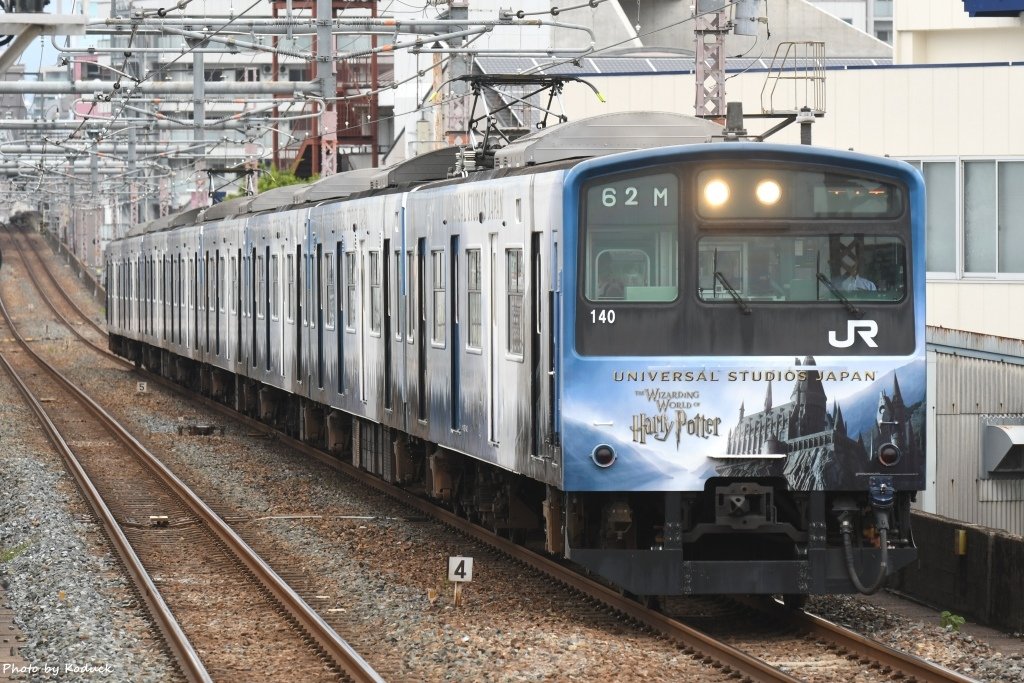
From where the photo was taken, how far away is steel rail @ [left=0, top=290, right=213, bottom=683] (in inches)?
349

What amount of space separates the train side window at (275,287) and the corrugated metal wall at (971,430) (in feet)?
27.3

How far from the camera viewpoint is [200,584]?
1161 centimetres

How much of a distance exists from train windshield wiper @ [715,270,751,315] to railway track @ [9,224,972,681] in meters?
1.63

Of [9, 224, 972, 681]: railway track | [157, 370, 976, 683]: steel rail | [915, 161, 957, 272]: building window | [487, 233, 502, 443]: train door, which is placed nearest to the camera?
[157, 370, 976, 683]: steel rail

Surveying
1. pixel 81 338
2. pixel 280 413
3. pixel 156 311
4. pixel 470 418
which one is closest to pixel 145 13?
pixel 280 413

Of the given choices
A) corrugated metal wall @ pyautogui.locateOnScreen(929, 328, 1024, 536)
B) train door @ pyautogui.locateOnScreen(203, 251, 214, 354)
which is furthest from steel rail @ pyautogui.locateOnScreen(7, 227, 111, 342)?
corrugated metal wall @ pyautogui.locateOnScreen(929, 328, 1024, 536)

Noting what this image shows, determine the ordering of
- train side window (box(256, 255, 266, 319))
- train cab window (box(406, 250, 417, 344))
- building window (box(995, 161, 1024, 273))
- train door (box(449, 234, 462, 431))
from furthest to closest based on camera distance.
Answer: building window (box(995, 161, 1024, 273))
train side window (box(256, 255, 266, 319))
train cab window (box(406, 250, 417, 344))
train door (box(449, 234, 462, 431))

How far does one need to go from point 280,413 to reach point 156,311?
11028mm

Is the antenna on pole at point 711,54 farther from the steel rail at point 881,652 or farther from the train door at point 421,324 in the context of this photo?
the steel rail at point 881,652

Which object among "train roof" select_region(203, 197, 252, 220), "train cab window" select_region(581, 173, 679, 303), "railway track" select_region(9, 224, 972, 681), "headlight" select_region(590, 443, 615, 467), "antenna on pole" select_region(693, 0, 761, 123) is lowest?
"railway track" select_region(9, 224, 972, 681)

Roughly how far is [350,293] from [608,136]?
5788 mm

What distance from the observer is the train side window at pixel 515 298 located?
10.3m

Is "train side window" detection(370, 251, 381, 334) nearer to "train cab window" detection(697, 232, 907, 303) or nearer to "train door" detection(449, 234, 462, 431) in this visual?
"train door" detection(449, 234, 462, 431)

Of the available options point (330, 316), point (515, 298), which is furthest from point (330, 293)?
point (515, 298)
